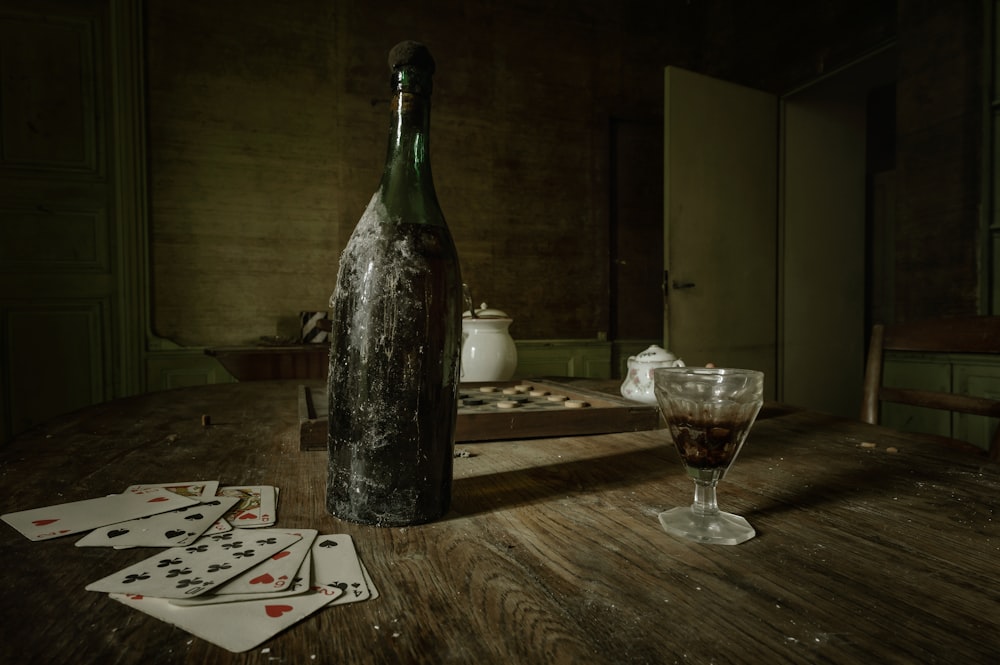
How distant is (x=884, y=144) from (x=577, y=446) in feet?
22.6

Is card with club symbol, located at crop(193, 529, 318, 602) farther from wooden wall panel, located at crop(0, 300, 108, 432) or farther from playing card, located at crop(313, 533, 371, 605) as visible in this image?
wooden wall panel, located at crop(0, 300, 108, 432)

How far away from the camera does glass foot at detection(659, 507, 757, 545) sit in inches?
20.8

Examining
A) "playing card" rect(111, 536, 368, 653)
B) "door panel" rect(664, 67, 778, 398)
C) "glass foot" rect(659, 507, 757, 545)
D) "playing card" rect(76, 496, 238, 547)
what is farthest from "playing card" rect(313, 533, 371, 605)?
"door panel" rect(664, 67, 778, 398)

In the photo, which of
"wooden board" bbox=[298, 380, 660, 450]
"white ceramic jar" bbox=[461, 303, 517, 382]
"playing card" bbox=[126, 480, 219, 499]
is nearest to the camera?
"playing card" bbox=[126, 480, 219, 499]

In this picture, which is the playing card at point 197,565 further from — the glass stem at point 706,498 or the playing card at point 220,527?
the glass stem at point 706,498

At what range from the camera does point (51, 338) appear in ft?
11.8

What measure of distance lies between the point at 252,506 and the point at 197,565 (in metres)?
0.16

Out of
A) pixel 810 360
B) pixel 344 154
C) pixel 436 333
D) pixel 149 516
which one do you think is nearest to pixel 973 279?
pixel 810 360

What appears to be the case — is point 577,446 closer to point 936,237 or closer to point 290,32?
point 936,237

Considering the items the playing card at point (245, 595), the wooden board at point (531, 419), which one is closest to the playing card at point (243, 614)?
the playing card at point (245, 595)

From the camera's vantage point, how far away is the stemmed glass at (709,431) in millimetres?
544

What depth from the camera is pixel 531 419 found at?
39.4 inches

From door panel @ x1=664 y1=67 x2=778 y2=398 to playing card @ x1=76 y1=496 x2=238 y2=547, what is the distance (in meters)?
3.41

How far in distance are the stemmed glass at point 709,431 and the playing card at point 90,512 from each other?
52 cm
